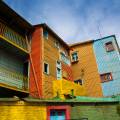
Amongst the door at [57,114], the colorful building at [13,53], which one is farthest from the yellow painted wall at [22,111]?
the colorful building at [13,53]

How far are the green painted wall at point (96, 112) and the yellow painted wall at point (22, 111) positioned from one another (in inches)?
98.0

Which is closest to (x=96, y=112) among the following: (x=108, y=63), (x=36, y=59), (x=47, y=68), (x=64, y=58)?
(x=47, y=68)

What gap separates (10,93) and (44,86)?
319 cm

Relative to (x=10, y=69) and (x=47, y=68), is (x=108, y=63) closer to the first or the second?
(x=47, y=68)

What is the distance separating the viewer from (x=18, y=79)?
1925cm

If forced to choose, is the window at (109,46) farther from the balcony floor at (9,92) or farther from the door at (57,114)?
the door at (57,114)

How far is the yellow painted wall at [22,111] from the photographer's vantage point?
500 inches

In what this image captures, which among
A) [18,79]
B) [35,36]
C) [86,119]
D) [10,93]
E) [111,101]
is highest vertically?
[35,36]

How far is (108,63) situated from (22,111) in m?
15.6

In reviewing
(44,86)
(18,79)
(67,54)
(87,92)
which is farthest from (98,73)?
(18,79)

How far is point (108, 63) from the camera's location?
2620 cm

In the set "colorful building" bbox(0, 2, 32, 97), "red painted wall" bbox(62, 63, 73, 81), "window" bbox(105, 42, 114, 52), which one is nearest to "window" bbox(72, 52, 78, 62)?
"red painted wall" bbox(62, 63, 73, 81)

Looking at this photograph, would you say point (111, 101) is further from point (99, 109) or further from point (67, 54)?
point (67, 54)

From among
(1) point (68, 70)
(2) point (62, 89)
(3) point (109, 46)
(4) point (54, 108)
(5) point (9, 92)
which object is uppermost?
(3) point (109, 46)
